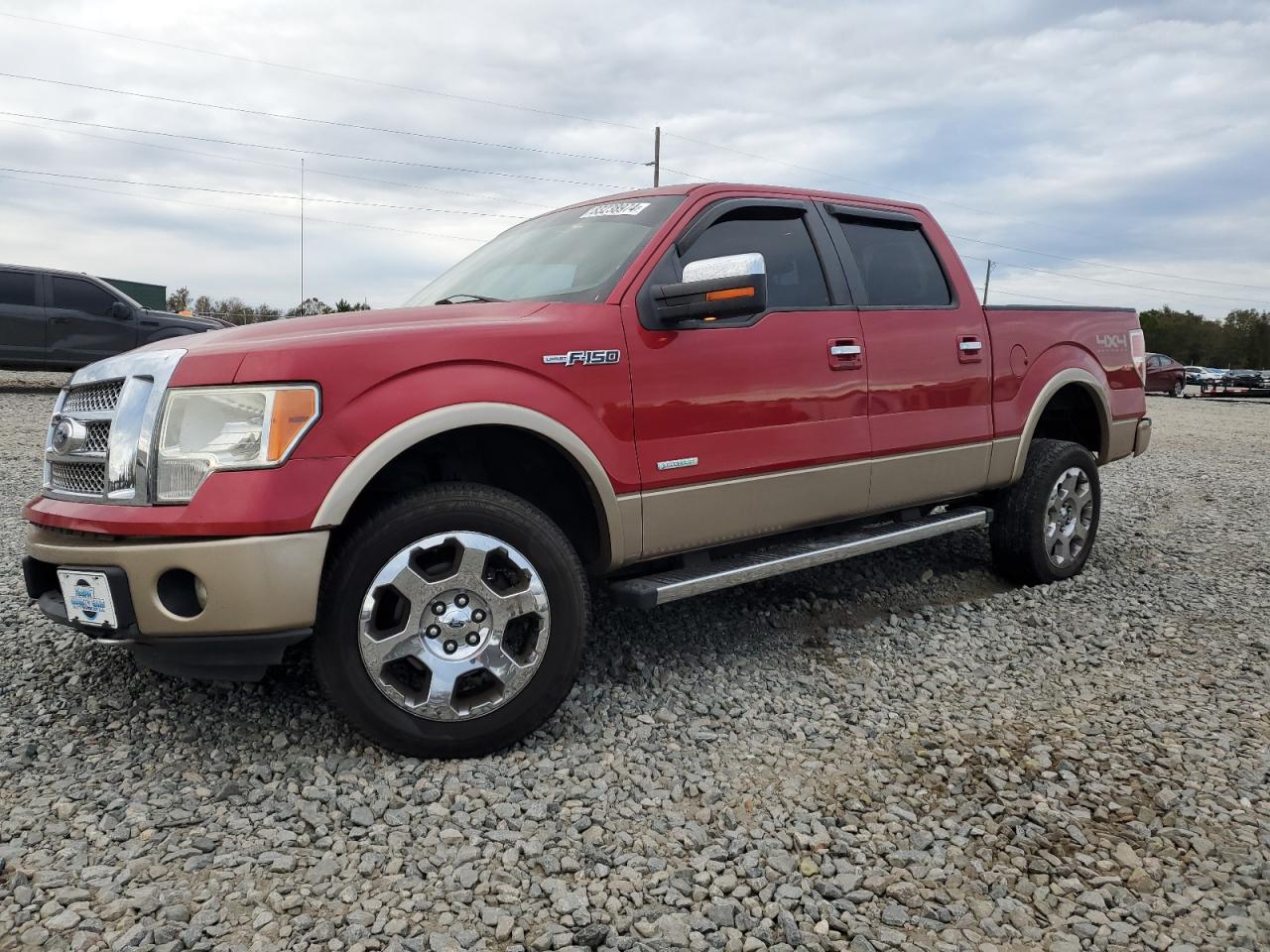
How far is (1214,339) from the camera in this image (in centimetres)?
8438

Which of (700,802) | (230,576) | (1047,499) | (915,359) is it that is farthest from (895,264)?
(230,576)

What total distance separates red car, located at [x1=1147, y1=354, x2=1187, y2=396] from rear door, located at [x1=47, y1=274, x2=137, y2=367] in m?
28.5

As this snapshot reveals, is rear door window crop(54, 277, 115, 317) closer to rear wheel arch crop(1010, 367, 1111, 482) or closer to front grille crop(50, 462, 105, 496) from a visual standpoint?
front grille crop(50, 462, 105, 496)

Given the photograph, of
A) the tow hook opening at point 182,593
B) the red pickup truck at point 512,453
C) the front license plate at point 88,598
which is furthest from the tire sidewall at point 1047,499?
the front license plate at point 88,598

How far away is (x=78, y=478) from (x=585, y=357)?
5.40ft

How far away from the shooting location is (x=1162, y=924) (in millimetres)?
2217

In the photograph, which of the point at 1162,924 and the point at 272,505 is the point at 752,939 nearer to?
the point at 1162,924

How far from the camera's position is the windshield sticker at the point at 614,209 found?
3.77 m

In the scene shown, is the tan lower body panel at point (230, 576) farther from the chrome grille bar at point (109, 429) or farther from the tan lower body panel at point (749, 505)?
the tan lower body panel at point (749, 505)

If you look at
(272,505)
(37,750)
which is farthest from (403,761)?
(37,750)

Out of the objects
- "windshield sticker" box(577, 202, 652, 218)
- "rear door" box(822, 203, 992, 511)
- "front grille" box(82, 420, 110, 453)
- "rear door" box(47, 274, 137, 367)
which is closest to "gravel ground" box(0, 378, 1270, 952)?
"rear door" box(822, 203, 992, 511)

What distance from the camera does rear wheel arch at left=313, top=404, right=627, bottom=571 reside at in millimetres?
2740

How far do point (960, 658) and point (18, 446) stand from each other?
30.8 feet

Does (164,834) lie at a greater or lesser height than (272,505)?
lesser
